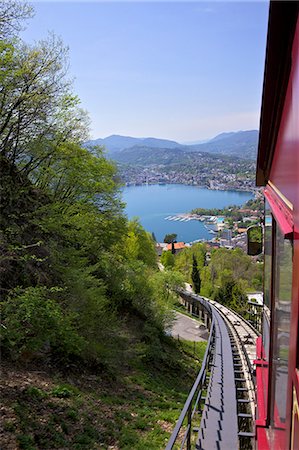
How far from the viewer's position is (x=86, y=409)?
8.07m

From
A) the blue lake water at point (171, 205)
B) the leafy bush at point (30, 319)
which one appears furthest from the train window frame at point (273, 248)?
the blue lake water at point (171, 205)

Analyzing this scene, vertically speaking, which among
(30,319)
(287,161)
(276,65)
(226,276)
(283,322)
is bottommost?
(226,276)

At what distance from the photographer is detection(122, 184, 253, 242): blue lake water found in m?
127

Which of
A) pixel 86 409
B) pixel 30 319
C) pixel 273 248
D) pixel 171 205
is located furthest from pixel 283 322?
pixel 171 205

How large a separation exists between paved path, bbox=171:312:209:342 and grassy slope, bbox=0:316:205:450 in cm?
1856

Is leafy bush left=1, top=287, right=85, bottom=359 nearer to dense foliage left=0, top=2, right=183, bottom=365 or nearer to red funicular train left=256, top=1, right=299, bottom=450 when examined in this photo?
dense foliage left=0, top=2, right=183, bottom=365

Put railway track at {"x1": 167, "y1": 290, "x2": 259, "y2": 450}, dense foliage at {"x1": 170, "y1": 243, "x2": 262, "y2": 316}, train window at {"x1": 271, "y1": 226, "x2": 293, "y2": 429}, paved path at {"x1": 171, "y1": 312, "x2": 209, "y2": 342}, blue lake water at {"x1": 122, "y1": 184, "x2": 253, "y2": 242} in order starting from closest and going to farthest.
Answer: train window at {"x1": 271, "y1": 226, "x2": 293, "y2": 429}
railway track at {"x1": 167, "y1": 290, "x2": 259, "y2": 450}
paved path at {"x1": 171, "y1": 312, "x2": 209, "y2": 342}
dense foliage at {"x1": 170, "y1": 243, "x2": 262, "y2": 316}
blue lake water at {"x1": 122, "y1": 184, "x2": 253, "y2": 242}

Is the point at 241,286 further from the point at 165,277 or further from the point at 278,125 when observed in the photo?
the point at 278,125

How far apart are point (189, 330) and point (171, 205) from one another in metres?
134

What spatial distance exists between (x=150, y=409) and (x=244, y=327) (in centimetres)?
1302

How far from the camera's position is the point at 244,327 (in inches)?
841

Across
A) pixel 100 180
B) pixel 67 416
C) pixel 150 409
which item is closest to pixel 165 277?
pixel 100 180

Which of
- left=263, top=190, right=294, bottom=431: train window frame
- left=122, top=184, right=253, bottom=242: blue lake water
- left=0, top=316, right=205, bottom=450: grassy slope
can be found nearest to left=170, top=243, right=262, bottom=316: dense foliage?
left=0, top=316, right=205, bottom=450: grassy slope

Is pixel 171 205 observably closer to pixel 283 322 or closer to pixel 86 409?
pixel 86 409
